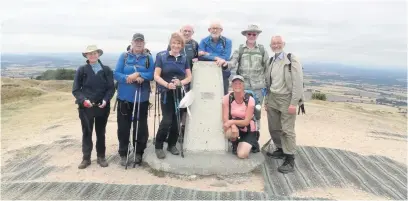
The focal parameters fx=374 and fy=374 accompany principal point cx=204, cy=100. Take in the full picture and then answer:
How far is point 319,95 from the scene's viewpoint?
2781cm

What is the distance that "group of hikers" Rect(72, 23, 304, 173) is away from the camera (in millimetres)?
7293

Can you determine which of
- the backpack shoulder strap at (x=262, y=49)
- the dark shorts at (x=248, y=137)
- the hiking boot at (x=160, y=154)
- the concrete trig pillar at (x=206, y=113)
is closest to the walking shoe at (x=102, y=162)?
the hiking boot at (x=160, y=154)

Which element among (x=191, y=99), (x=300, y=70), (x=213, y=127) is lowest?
(x=213, y=127)

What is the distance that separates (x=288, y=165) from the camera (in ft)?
25.8

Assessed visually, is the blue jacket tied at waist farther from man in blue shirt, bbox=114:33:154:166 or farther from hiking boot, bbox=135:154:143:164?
hiking boot, bbox=135:154:143:164

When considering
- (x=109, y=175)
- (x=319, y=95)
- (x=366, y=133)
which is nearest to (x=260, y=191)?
(x=109, y=175)

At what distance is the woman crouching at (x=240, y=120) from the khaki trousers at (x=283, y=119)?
0.49 meters

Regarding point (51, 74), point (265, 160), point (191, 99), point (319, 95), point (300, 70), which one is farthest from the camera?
point (51, 74)

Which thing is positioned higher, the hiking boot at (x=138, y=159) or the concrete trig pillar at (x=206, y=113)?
the concrete trig pillar at (x=206, y=113)

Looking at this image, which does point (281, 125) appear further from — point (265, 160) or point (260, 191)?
point (260, 191)

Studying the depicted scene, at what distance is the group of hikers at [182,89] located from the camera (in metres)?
7.29

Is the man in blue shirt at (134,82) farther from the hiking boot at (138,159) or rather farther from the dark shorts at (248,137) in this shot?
the dark shorts at (248,137)

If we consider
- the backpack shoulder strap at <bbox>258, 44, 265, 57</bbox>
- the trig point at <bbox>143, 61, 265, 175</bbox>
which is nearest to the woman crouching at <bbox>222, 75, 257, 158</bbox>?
the trig point at <bbox>143, 61, 265, 175</bbox>

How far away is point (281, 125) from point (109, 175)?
145 inches
